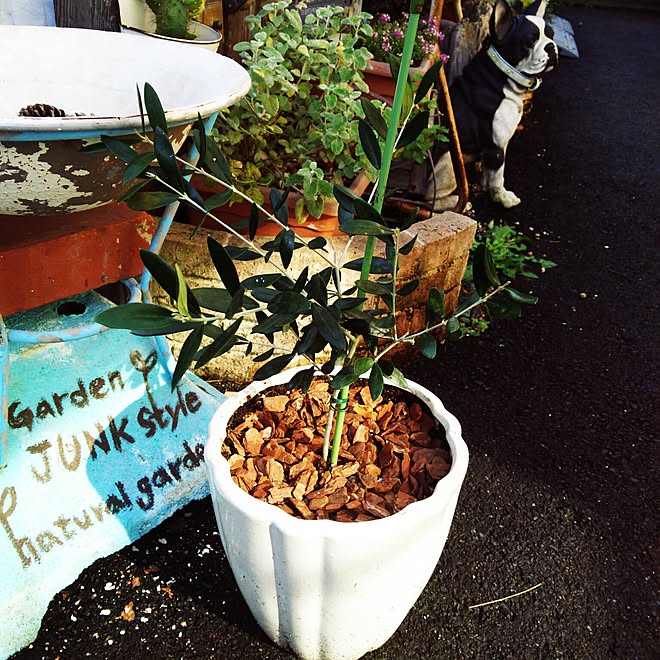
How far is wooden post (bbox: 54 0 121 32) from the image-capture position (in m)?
2.08

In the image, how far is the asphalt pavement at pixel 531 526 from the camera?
1.62m

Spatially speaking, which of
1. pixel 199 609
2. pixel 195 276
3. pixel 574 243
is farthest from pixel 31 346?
pixel 574 243

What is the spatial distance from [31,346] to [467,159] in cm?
306

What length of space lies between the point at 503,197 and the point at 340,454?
2906mm

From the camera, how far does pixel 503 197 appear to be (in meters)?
4.02

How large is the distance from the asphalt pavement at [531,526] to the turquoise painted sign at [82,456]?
8 cm

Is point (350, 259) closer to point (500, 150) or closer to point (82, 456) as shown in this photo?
point (82, 456)

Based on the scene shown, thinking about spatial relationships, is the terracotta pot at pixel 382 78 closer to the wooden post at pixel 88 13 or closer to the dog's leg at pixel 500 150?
the dog's leg at pixel 500 150

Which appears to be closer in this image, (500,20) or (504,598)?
(504,598)

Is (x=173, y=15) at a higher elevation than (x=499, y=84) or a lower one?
higher

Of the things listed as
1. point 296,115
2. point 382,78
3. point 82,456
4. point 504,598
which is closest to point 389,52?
point 382,78

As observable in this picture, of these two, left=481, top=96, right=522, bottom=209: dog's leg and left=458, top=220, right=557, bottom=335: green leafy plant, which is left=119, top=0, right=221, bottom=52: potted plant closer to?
left=458, top=220, right=557, bottom=335: green leafy plant

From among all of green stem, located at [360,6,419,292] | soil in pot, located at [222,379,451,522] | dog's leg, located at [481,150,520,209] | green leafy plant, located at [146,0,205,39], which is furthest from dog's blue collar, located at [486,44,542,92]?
green stem, located at [360,6,419,292]

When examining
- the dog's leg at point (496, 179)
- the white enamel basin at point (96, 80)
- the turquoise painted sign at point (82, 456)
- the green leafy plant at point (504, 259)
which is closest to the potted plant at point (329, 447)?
the white enamel basin at point (96, 80)
